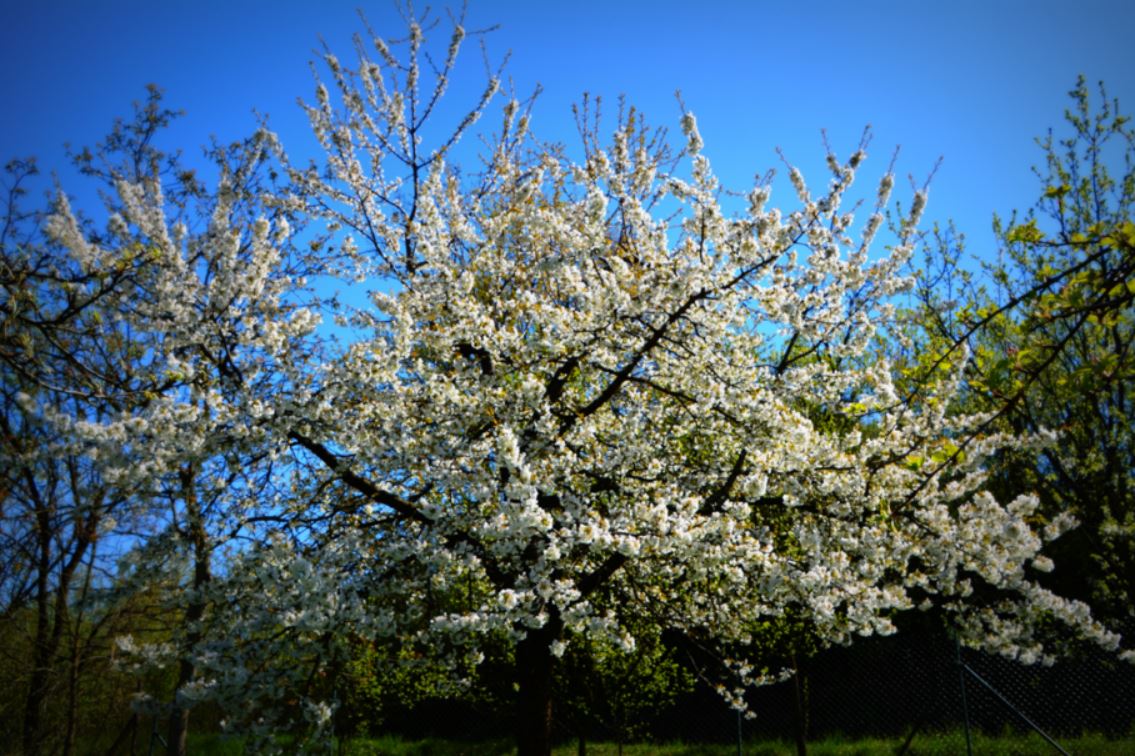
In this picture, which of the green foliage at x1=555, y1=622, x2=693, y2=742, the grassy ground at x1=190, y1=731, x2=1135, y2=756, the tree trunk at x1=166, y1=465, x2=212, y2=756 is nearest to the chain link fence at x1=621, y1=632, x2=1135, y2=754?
the grassy ground at x1=190, y1=731, x2=1135, y2=756

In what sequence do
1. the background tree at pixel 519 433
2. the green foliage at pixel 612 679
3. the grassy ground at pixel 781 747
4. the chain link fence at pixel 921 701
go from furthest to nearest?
the green foliage at pixel 612 679, the chain link fence at pixel 921 701, the grassy ground at pixel 781 747, the background tree at pixel 519 433

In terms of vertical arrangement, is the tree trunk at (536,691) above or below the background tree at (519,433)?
below

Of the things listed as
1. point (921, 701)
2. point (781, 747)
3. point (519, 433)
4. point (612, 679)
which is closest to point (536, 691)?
point (519, 433)

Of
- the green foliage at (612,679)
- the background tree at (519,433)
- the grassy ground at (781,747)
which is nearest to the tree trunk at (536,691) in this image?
the background tree at (519,433)

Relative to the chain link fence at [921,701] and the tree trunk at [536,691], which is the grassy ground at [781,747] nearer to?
the chain link fence at [921,701]

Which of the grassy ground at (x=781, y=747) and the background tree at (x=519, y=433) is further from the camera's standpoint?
the grassy ground at (x=781, y=747)

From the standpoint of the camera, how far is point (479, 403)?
5555mm

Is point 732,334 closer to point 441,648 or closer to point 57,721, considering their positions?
point 441,648

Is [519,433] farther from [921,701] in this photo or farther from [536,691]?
[921,701]

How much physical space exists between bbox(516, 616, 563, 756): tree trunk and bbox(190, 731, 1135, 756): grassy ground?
239 centimetres

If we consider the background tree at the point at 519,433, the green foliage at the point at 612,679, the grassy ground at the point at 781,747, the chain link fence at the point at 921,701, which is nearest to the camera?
the background tree at the point at 519,433

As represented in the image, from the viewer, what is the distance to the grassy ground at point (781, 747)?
803cm

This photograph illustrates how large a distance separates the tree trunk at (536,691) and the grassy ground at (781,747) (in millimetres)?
2394

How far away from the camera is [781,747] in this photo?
9.70m
